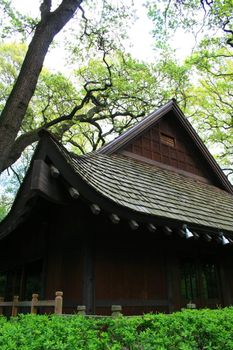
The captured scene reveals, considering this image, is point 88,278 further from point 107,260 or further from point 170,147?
point 170,147

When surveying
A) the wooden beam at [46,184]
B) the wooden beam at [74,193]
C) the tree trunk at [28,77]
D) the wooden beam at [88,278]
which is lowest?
the wooden beam at [88,278]

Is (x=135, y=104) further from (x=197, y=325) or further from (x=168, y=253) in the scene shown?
(x=197, y=325)

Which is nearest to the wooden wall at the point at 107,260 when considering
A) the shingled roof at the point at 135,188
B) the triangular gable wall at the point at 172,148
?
the shingled roof at the point at 135,188

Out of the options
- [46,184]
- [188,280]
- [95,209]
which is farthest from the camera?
[188,280]

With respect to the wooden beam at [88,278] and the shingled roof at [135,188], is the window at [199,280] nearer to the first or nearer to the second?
the shingled roof at [135,188]

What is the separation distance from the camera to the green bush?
8.99ft

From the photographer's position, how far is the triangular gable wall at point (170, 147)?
33.9 ft

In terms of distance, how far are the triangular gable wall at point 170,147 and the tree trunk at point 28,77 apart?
3.58m

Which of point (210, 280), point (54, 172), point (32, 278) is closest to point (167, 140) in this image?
point (210, 280)

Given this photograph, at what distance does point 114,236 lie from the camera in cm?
605

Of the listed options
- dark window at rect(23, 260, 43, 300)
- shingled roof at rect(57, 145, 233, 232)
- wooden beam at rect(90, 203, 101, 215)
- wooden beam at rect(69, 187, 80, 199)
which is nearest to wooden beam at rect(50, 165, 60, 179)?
shingled roof at rect(57, 145, 233, 232)

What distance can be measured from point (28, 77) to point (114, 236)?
368 centimetres

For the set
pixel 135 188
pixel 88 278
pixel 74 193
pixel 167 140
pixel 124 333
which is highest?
pixel 167 140

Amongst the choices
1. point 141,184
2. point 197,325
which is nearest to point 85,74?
point 141,184
